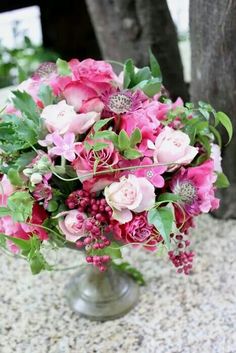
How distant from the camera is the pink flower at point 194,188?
86cm

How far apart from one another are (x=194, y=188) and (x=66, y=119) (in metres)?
0.23

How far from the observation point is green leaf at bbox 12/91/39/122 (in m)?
0.90

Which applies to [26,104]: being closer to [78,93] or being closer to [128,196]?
[78,93]

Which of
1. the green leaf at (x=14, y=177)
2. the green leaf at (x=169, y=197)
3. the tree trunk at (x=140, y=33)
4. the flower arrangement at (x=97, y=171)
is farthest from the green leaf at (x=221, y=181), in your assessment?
the tree trunk at (x=140, y=33)

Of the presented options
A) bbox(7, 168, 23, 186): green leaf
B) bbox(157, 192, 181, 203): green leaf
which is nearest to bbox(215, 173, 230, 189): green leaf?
bbox(157, 192, 181, 203): green leaf

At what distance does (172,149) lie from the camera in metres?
0.86

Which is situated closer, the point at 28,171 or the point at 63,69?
the point at 28,171

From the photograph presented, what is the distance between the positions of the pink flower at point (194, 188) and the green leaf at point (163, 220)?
0.04 metres

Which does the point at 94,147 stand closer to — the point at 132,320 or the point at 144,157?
the point at 144,157

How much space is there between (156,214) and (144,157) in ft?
0.32

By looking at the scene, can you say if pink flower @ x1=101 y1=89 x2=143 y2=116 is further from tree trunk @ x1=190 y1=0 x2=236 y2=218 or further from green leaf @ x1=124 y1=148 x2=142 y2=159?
tree trunk @ x1=190 y1=0 x2=236 y2=218

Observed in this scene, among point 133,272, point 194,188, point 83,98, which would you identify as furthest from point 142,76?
point 133,272

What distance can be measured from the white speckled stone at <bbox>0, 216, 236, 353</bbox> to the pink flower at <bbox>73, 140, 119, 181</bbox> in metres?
0.38

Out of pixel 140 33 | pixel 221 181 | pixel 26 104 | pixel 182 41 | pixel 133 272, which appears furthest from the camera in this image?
pixel 182 41
